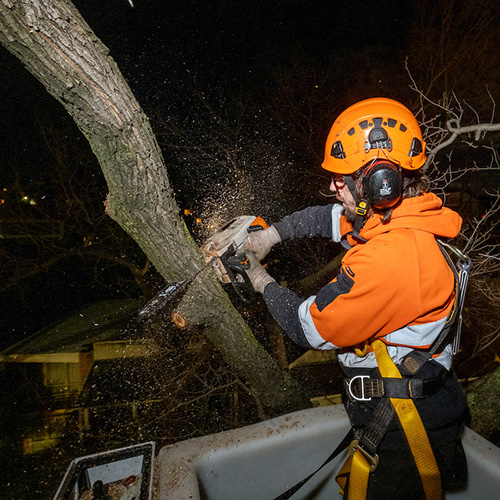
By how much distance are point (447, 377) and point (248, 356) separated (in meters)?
1.57

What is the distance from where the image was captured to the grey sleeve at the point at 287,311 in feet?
5.21

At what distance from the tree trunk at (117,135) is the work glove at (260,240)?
1.27 ft

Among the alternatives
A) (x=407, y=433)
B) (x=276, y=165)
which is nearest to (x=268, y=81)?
(x=276, y=165)

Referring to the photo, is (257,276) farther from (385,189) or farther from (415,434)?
(415,434)

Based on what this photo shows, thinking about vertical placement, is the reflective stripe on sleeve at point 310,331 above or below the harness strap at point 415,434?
above

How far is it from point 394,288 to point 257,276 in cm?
88

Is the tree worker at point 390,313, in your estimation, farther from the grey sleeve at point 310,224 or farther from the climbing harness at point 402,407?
the grey sleeve at point 310,224

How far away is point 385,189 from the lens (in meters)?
1.43

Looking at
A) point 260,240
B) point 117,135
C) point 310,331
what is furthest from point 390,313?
point 117,135

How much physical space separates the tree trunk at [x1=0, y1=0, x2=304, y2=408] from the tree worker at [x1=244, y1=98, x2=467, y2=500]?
1.92 ft

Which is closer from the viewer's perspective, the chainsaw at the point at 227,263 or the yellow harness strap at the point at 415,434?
the yellow harness strap at the point at 415,434

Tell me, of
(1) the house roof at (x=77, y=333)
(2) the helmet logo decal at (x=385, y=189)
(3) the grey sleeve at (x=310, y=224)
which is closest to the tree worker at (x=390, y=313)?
(2) the helmet logo decal at (x=385, y=189)

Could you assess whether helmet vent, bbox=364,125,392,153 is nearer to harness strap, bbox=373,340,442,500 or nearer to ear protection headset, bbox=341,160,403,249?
ear protection headset, bbox=341,160,403,249

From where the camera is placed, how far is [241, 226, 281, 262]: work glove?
2307 mm
